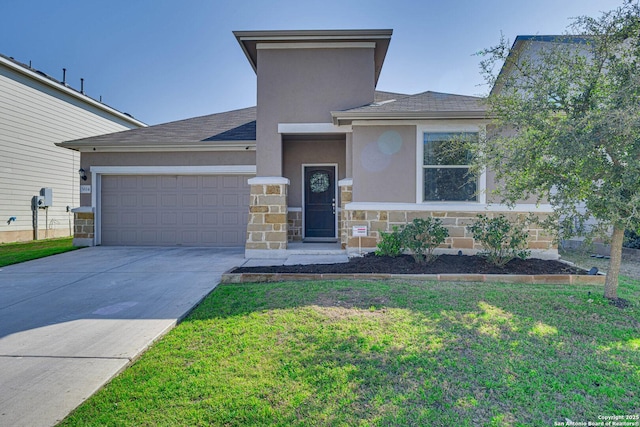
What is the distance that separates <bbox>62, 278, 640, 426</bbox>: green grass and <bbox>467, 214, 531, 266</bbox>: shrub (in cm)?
176

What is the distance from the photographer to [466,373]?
2785mm

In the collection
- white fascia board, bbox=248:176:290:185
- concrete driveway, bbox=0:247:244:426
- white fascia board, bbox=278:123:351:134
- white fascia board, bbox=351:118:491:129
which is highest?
white fascia board, bbox=278:123:351:134

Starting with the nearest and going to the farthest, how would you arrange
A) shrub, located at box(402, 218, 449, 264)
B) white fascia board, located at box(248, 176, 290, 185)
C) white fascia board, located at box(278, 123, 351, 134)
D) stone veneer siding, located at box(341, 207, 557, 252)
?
shrub, located at box(402, 218, 449, 264) < stone veneer siding, located at box(341, 207, 557, 252) < white fascia board, located at box(248, 176, 290, 185) < white fascia board, located at box(278, 123, 351, 134)

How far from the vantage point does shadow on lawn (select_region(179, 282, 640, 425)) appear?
93.0 inches

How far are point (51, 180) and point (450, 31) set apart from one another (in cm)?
1529

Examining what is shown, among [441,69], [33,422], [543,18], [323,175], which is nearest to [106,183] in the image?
[323,175]

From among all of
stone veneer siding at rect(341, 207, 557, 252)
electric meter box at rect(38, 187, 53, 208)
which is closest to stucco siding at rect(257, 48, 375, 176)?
stone veneer siding at rect(341, 207, 557, 252)

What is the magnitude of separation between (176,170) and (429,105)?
733cm

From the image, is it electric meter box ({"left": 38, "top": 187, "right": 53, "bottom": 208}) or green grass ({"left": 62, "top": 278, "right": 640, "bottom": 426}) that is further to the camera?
electric meter box ({"left": 38, "top": 187, "right": 53, "bottom": 208})

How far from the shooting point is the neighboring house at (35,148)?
461 inches

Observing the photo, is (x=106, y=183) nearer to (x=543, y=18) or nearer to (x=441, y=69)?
(x=441, y=69)

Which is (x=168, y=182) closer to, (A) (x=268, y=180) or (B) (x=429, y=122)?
(A) (x=268, y=180)

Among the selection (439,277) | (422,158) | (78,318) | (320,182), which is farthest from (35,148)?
(439,277)

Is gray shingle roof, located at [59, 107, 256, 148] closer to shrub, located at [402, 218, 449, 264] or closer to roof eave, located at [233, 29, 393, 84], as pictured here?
roof eave, located at [233, 29, 393, 84]
